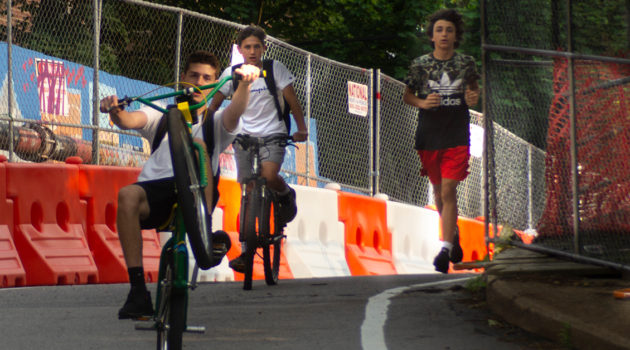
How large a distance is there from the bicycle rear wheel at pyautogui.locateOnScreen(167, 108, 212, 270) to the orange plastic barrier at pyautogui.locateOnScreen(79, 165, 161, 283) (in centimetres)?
529

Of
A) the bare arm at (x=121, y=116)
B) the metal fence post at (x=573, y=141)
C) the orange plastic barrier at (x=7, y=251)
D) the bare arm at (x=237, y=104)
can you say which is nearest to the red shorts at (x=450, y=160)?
the metal fence post at (x=573, y=141)

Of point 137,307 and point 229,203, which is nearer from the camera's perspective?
point 137,307

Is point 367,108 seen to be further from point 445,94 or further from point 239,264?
point 239,264

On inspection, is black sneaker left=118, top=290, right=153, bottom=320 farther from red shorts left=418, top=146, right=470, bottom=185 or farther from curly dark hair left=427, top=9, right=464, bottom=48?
curly dark hair left=427, top=9, right=464, bottom=48

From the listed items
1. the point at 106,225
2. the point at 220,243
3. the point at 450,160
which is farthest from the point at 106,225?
the point at 220,243

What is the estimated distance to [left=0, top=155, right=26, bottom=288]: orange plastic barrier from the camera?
1027 centimetres

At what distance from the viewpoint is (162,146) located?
6824 mm

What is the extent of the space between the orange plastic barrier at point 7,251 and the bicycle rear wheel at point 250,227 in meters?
1.86

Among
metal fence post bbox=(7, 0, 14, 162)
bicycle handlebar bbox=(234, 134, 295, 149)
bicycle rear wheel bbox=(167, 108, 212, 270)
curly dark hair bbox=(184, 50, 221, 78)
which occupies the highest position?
metal fence post bbox=(7, 0, 14, 162)

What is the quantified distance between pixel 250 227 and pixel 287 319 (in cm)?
214

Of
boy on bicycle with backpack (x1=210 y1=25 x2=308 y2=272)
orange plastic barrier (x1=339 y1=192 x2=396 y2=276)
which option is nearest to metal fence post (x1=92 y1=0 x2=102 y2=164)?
boy on bicycle with backpack (x1=210 y1=25 x2=308 y2=272)

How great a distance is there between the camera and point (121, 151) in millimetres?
13117

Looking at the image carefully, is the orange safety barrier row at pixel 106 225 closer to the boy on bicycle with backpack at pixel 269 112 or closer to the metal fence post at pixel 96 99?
the metal fence post at pixel 96 99

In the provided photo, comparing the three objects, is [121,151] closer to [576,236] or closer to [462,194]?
[576,236]
